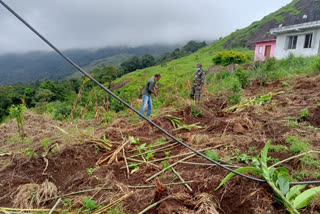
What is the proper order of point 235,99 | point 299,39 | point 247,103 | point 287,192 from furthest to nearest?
point 299,39, point 235,99, point 247,103, point 287,192

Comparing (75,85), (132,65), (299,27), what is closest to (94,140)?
(299,27)

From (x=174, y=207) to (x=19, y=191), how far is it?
1.98m

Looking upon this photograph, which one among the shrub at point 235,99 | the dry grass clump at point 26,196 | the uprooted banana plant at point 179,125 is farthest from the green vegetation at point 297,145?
the dry grass clump at point 26,196

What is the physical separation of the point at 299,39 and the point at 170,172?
55.9 ft

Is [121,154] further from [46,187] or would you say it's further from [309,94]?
[309,94]

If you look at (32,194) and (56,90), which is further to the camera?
(56,90)

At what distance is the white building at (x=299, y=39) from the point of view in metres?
13.6

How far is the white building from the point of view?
44.5 ft

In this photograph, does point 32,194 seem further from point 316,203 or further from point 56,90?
point 56,90

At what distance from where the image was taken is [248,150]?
290 cm

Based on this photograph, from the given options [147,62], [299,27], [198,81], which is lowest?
[147,62]

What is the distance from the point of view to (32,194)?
2.36 meters

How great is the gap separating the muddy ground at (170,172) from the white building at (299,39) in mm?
12079

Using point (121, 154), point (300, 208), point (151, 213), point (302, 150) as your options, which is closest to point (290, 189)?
point (300, 208)
